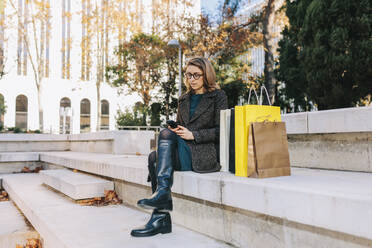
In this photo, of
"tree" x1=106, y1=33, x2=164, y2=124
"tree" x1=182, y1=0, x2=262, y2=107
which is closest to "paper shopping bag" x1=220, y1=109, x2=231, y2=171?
"tree" x1=182, y1=0, x2=262, y2=107

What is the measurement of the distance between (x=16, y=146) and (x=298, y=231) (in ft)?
30.1

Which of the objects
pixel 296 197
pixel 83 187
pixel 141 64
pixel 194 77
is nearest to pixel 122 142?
pixel 83 187

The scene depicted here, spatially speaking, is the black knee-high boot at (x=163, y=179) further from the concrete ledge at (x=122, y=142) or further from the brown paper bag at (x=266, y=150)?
the concrete ledge at (x=122, y=142)

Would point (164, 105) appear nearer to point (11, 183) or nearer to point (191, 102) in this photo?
point (11, 183)

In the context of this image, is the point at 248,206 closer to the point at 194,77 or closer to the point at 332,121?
the point at 194,77

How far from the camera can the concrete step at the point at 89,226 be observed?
240cm

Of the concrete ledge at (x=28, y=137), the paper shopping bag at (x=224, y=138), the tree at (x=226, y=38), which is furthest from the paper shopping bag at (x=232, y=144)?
the tree at (x=226, y=38)

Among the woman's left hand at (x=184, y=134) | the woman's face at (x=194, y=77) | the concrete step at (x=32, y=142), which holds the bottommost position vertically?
the concrete step at (x=32, y=142)

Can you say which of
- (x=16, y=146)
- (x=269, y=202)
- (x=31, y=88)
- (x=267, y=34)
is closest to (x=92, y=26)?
(x=267, y=34)

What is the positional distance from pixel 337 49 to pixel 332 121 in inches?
380

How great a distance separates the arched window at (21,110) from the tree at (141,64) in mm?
17887

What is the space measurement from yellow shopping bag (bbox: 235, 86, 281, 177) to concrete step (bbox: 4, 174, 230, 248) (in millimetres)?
618

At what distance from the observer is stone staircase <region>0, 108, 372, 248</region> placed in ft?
5.64

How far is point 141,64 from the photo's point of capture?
928 inches
